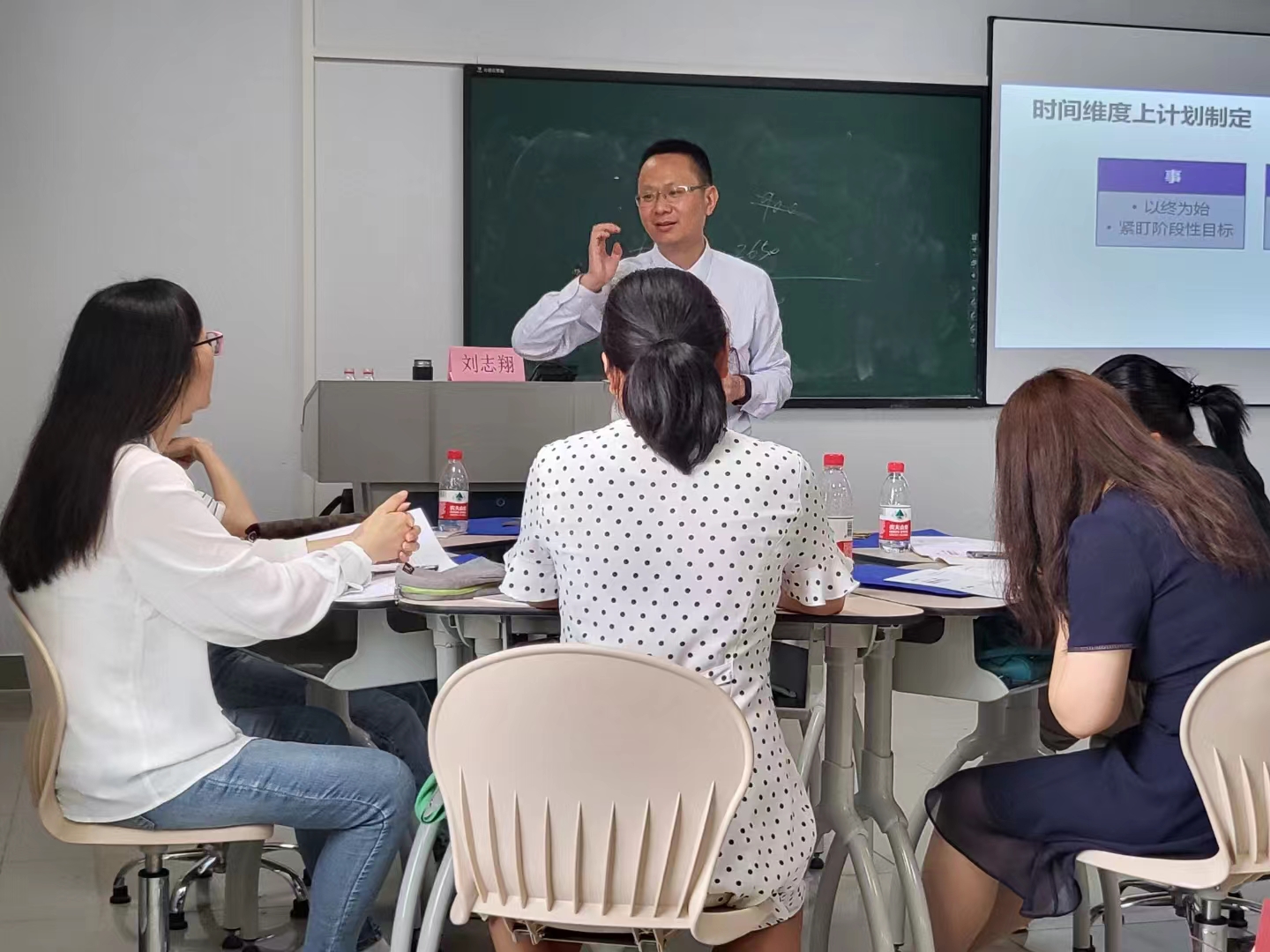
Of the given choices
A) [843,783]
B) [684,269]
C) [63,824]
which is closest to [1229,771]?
[843,783]

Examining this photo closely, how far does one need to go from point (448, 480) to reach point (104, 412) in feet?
3.92

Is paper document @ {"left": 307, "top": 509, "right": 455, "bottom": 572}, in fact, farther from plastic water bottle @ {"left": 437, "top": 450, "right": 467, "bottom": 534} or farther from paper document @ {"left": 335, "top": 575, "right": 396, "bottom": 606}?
plastic water bottle @ {"left": 437, "top": 450, "right": 467, "bottom": 534}

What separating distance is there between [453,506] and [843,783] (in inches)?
44.7

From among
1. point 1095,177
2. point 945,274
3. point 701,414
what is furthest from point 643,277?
point 1095,177

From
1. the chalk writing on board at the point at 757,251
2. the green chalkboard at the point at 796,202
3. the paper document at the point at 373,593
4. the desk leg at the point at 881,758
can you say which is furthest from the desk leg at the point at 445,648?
the chalk writing on board at the point at 757,251

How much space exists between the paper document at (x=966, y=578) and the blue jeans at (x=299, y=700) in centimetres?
97

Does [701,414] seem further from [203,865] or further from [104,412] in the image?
[203,865]

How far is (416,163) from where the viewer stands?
4523 mm

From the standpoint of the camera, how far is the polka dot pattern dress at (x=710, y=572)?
1.67m

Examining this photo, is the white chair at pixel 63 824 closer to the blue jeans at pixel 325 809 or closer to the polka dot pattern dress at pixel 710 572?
the blue jeans at pixel 325 809

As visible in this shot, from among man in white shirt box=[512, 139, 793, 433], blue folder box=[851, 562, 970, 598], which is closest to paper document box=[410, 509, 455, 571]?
blue folder box=[851, 562, 970, 598]

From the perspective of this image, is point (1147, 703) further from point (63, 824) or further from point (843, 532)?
point (63, 824)

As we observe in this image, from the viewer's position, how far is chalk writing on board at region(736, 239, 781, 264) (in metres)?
4.72

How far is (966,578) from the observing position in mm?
2285
